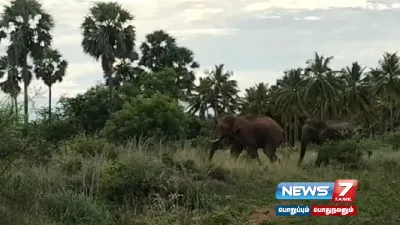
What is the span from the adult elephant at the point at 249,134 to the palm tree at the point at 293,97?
3979 centimetres

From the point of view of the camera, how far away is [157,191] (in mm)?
9102

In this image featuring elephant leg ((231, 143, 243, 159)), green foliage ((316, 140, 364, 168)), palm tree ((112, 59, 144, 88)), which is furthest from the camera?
palm tree ((112, 59, 144, 88))

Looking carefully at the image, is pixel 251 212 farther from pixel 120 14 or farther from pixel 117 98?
pixel 120 14

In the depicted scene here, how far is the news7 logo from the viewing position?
8344 mm

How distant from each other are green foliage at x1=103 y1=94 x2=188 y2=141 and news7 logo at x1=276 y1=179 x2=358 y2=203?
15895 millimetres

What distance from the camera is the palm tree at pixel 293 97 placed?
60.3m

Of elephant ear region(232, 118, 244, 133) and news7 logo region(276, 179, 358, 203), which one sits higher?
elephant ear region(232, 118, 244, 133)

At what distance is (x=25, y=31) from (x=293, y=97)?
30.6 meters

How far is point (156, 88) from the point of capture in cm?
3794

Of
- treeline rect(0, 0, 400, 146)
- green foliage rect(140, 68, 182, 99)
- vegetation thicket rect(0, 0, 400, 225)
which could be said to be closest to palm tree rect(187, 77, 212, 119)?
treeline rect(0, 0, 400, 146)

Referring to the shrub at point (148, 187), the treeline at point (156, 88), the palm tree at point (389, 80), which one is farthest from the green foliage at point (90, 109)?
the palm tree at point (389, 80)

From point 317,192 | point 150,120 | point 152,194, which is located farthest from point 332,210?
point 150,120

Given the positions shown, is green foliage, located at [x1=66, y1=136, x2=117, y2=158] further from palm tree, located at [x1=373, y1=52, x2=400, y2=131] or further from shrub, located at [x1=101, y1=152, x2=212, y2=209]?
palm tree, located at [x1=373, y1=52, x2=400, y2=131]

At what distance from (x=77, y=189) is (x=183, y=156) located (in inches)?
184
